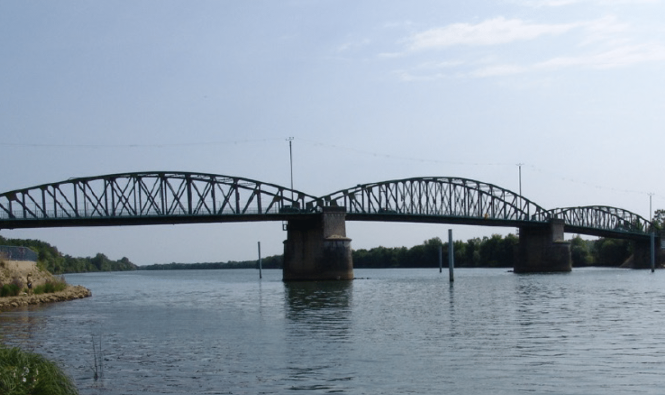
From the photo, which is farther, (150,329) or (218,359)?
(150,329)

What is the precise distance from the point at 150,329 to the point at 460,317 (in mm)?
17005

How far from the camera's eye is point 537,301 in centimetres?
6050

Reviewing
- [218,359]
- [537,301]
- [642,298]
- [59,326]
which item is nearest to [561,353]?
[218,359]

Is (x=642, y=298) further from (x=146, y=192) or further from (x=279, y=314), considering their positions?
(x=146, y=192)

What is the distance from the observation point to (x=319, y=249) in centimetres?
12300

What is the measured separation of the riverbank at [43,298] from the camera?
60188mm

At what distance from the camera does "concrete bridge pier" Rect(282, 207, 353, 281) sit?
397 ft

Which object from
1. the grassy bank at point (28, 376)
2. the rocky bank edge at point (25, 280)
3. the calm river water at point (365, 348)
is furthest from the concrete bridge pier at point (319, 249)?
the grassy bank at point (28, 376)

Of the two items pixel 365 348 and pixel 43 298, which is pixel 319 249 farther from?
pixel 365 348

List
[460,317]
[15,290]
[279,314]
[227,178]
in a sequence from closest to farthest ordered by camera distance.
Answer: [460,317] < [279,314] < [15,290] < [227,178]

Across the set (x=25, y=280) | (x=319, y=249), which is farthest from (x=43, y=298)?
(x=319, y=249)

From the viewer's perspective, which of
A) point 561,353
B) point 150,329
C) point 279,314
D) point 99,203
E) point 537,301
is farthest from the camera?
point 99,203

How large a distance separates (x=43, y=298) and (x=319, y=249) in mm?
57968

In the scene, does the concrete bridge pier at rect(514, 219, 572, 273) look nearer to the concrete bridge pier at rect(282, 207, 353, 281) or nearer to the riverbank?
the concrete bridge pier at rect(282, 207, 353, 281)
